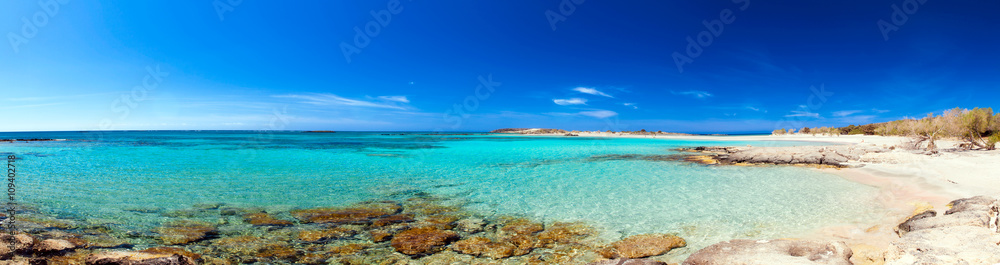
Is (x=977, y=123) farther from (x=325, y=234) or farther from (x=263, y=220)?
(x=263, y=220)

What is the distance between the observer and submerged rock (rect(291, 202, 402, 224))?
817cm

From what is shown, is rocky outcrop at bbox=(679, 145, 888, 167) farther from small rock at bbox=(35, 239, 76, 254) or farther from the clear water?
small rock at bbox=(35, 239, 76, 254)

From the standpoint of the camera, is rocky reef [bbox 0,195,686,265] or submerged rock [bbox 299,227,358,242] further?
submerged rock [bbox 299,227,358,242]

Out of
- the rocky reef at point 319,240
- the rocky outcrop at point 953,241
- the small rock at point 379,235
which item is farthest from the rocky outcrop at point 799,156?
the small rock at point 379,235

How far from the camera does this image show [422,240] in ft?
22.3

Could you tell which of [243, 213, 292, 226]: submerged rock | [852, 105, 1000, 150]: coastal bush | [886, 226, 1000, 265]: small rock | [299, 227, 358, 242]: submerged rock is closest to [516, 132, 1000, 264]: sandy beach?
[886, 226, 1000, 265]: small rock

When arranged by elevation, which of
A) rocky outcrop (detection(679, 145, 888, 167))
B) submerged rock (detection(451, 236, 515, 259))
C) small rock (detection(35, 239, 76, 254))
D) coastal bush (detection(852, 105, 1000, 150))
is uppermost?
coastal bush (detection(852, 105, 1000, 150))

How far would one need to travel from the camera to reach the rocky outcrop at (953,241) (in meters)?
4.43

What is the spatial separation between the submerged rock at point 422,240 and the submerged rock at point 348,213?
1449 mm

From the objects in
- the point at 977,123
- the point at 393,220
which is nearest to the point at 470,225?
the point at 393,220

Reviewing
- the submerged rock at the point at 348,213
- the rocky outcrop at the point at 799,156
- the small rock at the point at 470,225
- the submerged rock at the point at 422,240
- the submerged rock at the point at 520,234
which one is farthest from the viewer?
the rocky outcrop at the point at 799,156

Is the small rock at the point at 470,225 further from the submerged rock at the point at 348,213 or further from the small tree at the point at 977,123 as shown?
the small tree at the point at 977,123

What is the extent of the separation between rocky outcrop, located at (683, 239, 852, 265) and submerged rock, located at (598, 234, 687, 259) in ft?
2.55

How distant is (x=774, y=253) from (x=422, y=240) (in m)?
5.27
